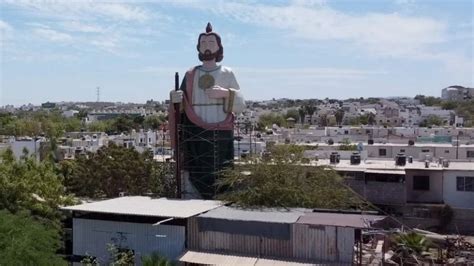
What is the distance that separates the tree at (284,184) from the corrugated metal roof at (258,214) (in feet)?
2.89

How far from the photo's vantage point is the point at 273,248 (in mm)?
18078

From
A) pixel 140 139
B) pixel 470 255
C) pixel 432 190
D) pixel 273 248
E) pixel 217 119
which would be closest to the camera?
pixel 273 248

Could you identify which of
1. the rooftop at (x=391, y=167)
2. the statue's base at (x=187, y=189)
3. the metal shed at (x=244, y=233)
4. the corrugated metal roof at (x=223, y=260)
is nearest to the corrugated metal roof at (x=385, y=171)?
the rooftop at (x=391, y=167)

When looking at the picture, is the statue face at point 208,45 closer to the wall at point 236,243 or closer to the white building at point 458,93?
the wall at point 236,243

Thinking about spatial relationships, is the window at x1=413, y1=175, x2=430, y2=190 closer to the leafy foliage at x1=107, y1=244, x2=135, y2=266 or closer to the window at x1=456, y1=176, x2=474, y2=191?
the window at x1=456, y1=176, x2=474, y2=191

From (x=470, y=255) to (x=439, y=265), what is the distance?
226cm

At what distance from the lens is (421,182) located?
31.2 meters

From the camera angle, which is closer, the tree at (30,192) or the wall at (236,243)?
the wall at (236,243)

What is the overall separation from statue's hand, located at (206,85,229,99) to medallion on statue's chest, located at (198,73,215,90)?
282mm

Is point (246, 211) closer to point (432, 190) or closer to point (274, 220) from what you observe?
point (274, 220)

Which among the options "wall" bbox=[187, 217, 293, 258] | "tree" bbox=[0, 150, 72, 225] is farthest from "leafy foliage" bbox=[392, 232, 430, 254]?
"tree" bbox=[0, 150, 72, 225]

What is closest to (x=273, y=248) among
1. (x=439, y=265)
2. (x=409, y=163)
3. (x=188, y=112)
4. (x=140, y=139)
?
(x=439, y=265)

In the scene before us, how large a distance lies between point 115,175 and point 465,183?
57.2 ft

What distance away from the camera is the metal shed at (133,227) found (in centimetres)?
1895
